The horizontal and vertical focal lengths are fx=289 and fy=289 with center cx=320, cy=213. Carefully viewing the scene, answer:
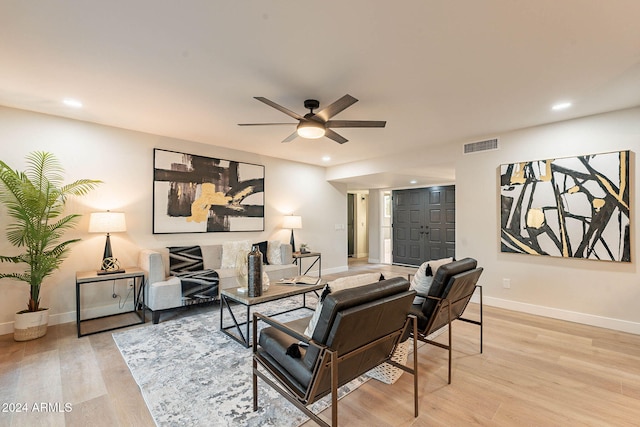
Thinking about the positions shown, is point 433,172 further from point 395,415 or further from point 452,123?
point 395,415

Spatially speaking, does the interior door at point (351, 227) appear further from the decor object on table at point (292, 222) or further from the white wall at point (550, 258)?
the white wall at point (550, 258)

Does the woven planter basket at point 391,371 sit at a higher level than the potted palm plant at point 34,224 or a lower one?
lower

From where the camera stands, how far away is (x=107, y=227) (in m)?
3.48

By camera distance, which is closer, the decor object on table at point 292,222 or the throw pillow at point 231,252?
the throw pillow at point 231,252

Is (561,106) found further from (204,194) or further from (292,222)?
(204,194)

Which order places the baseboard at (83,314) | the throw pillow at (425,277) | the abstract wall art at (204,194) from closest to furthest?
the throw pillow at (425,277) → the baseboard at (83,314) → the abstract wall art at (204,194)

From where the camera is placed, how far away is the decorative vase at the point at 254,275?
9.68 ft

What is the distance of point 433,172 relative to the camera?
573cm

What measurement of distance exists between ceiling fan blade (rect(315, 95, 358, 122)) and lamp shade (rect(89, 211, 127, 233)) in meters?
2.81

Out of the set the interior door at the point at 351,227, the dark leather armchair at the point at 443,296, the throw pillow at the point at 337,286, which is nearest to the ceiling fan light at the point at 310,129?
the throw pillow at the point at 337,286

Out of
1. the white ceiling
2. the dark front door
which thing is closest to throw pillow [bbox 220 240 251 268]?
the white ceiling

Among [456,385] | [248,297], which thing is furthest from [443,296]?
[248,297]

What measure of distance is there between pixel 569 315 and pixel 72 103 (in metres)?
6.34

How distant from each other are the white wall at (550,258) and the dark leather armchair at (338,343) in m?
3.06
